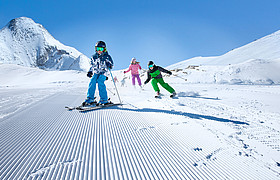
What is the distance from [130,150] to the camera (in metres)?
1.32

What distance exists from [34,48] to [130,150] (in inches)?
6825

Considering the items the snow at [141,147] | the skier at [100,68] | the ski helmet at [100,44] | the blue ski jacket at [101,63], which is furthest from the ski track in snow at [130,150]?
the ski helmet at [100,44]

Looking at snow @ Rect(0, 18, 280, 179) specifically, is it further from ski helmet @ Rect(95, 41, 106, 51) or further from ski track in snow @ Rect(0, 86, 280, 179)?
ski helmet @ Rect(95, 41, 106, 51)

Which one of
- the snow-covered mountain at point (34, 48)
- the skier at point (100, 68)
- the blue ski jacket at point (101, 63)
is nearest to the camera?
the skier at point (100, 68)

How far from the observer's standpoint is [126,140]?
151cm

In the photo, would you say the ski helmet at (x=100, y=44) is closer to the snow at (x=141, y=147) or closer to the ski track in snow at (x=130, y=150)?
the snow at (x=141, y=147)

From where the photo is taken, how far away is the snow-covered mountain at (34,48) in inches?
4779

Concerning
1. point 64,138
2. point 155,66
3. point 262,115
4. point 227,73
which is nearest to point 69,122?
point 64,138

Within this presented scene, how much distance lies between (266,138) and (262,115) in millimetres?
1116

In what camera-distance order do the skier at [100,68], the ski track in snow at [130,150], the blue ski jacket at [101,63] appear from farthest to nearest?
1. the blue ski jacket at [101,63]
2. the skier at [100,68]
3. the ski track in snow at [130,150]

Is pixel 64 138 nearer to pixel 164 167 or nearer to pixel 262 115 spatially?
pixel 164 167

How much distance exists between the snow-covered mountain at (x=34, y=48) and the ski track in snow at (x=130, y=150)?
141 m

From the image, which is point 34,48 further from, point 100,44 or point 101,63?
point 101,63

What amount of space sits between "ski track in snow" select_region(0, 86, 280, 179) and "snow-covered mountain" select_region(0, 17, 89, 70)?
14134cm
